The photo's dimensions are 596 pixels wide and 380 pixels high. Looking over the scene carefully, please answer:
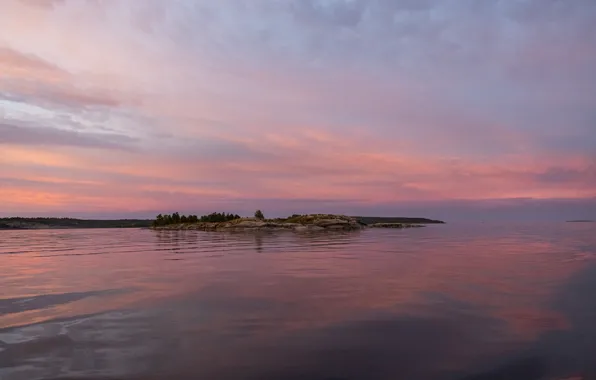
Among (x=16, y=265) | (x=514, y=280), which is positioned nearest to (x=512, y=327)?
(x=514, y=280)

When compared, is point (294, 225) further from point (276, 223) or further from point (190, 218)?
point (190, 218)

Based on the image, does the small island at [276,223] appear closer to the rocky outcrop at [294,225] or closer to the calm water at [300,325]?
the rocky outcrop at [294,225]

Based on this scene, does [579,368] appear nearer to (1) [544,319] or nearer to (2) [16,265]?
(1) [544,319]

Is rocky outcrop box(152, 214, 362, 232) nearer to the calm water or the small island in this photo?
the small island

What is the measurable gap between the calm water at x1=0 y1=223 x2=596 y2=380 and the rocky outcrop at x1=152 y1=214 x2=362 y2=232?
78.5 m

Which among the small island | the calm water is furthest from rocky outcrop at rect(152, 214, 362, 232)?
the calm water

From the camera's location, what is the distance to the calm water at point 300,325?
8.97 m

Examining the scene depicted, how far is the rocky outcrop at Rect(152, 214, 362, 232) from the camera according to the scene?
106 metres

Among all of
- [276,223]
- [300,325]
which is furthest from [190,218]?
[300,325]

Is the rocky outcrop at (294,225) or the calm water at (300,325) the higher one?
the rocky outcrop at (294,225)

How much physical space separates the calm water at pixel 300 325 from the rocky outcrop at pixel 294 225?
7846 cm

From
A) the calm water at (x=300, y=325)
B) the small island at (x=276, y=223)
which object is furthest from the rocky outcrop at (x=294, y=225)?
the calm water at (x=300, y=325)

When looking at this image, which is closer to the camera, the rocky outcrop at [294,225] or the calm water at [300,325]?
the calm water at [300,325]

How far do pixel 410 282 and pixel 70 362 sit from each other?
50.5 ft
